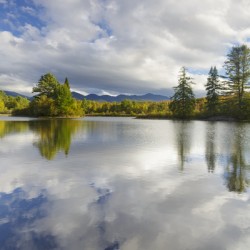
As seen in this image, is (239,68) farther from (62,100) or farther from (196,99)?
(62,100)

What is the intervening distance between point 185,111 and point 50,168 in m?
55.8

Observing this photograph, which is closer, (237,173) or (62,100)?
(237,173)

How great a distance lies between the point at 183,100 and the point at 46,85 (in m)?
47.7

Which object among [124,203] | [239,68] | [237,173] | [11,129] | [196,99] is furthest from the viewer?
[196,99]

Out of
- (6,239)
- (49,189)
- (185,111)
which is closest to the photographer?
(6,239)

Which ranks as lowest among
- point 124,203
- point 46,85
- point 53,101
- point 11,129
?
point 124,203

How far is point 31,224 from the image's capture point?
5.87 meters

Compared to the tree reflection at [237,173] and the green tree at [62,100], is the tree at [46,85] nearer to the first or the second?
the green tree at [62,100]

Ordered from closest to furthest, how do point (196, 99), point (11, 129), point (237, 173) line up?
point (237, 173), point (11, 129), point (196, 99)

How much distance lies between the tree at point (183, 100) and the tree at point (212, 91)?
5.60 meters

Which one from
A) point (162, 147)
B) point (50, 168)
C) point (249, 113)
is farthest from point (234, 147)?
point (249, 113)

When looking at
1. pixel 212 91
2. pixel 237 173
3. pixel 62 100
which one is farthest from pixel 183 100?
pixel 237 173

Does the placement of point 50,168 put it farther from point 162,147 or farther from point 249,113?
point 249,113

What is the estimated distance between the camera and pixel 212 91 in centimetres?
5856
